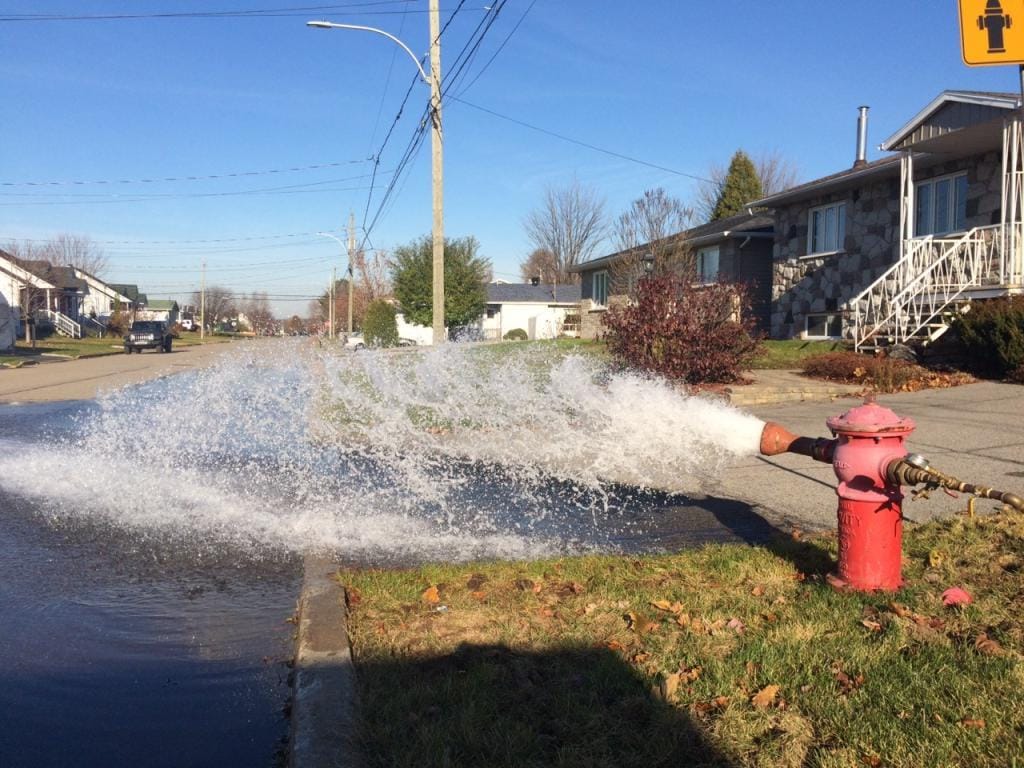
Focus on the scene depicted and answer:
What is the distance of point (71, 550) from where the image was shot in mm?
6469

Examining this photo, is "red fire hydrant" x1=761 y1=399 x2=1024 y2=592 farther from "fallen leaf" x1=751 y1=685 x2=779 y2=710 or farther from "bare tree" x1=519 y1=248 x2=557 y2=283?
"bare tree" x1=519 y1=248 x2=557 y2=283

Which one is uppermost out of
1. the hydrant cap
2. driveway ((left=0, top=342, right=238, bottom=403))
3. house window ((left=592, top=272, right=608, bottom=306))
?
house window ((left=592, top=272, right=608, bottom=306))

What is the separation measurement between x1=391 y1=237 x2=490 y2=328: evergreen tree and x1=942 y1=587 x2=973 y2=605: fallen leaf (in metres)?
48.5

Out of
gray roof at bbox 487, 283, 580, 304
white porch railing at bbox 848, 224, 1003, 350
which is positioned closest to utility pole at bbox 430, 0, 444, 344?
white porch railing at bbox 848, 224, 1003, 350

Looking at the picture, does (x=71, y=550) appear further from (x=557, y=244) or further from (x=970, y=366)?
(x=557, y=244)

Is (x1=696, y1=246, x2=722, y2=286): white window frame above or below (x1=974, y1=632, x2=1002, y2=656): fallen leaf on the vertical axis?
above

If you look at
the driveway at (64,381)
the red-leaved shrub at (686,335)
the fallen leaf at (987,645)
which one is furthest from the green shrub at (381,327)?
the fallen leaf at (987,645)

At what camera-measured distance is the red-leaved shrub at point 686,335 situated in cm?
1401

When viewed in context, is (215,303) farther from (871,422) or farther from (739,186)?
(871,422)

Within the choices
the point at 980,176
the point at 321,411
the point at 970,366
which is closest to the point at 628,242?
the point at 980,176

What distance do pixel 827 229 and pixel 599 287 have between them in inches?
682

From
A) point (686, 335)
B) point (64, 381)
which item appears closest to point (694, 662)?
point (686, 335)

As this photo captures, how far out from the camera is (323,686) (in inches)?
148

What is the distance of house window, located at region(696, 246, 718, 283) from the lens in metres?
30.5
